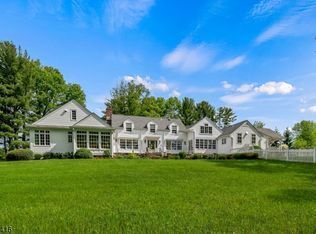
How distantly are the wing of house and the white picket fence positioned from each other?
1708 centimetres

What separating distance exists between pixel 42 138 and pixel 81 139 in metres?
4.20

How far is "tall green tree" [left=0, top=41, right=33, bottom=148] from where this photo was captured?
28859 millimetres

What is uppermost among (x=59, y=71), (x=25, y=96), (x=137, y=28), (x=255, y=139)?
(x=59, y=71)

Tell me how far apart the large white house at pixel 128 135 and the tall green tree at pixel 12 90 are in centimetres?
380

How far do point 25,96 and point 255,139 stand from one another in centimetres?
3129

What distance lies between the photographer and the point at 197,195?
6.59 meters

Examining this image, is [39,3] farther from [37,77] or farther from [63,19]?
[37,77]

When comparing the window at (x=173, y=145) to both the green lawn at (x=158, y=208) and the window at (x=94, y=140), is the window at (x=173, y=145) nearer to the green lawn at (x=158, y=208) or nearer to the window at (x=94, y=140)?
the window at (x=94, y=140)

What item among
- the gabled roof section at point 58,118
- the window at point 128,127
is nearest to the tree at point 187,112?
the window at point 128,127

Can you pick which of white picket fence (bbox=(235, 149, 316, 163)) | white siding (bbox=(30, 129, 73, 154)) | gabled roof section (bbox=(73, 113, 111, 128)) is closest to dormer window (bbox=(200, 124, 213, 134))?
white picket fence (bbox=(235, 149, 316, 163))

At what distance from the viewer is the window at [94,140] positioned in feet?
95.4

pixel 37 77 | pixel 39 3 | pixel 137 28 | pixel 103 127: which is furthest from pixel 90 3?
pixel 37 77

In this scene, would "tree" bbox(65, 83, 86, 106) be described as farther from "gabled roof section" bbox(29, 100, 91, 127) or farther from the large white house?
"gabled roof section" bbox(29, 100, 91, 127)

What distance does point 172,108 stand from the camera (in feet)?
187
